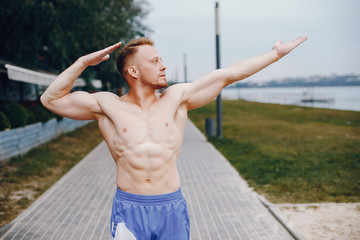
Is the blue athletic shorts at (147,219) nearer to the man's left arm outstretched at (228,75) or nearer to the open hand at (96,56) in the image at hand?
the man's left arm outstretched at (228,75)

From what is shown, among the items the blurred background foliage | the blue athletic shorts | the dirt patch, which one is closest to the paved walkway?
the dirt patch

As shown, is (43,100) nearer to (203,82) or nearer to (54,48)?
(203,82)

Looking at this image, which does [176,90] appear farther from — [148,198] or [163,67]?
[148,198]

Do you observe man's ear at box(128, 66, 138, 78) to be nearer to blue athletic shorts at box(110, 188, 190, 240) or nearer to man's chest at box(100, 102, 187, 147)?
man's chest at box(100, 102, 187, 147)

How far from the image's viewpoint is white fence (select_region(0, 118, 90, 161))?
9172 millimetres

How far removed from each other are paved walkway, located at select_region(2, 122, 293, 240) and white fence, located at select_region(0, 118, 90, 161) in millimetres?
1911

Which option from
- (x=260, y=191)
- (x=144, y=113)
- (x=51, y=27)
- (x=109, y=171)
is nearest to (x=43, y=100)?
(x=144, y=113)

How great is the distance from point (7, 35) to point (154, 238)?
11.6 metres

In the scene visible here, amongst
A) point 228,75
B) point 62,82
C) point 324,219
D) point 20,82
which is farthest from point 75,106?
point 20,82

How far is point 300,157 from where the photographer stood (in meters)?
9.59

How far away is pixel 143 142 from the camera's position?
2.39 meters

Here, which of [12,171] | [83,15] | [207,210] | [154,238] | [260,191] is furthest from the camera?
[83,15]

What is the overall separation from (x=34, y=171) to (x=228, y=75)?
7.28 meters

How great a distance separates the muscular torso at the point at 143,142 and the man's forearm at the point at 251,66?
43 cm
